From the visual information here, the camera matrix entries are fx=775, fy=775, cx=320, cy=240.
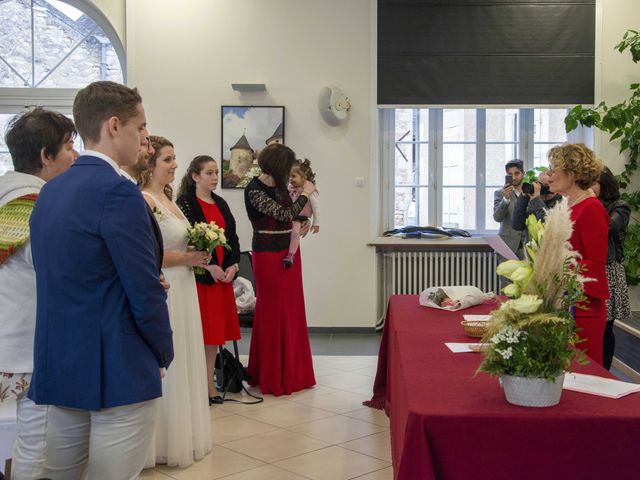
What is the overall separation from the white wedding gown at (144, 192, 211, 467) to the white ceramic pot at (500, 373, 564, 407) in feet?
6.47

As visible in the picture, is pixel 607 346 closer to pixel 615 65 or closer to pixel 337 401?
pixel 337 401

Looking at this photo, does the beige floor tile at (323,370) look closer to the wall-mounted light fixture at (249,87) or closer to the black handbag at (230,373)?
the black handbag at (230,373)

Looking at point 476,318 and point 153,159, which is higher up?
point 153,159

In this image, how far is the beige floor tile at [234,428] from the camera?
439 cm

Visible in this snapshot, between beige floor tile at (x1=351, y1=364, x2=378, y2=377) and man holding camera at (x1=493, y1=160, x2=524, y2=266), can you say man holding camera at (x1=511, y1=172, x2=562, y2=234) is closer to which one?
man holding camera at (x1=493, y1=160, x2=524, y2=266)

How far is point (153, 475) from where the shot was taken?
3764mm

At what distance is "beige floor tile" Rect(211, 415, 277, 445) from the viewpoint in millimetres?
4387

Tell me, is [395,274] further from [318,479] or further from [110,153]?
[110,153]

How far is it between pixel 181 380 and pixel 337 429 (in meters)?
1.15

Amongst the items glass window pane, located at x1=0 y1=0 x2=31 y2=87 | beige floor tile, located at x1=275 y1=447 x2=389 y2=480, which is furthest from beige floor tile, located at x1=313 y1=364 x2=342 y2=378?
glass window pane, located at x1=0 y1=0 x2=31 y2=87

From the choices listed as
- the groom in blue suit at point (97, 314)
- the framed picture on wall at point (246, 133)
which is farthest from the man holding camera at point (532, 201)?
the groom in blue suit at point (97, 314)

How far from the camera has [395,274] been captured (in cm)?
774

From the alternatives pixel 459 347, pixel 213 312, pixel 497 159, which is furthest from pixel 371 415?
pixel 497 159

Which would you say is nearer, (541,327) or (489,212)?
(541,327)
